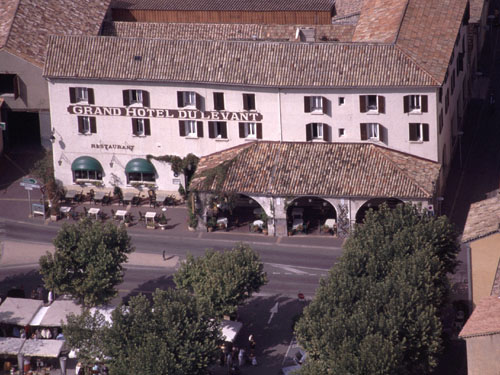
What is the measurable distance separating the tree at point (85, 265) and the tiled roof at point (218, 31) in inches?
1429

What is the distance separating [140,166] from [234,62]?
14265 mm

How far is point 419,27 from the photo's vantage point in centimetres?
14200

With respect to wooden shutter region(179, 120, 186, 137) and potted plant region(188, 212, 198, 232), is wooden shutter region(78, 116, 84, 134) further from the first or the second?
potted plant region(188, 212, 198, 232)

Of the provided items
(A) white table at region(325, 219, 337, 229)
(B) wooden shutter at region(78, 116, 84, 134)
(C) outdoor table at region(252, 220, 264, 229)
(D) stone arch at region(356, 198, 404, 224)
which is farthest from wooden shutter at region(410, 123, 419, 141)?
(B) wooden shutter at region(78, 116, 84, 134)

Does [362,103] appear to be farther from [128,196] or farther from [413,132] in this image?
[128,196]

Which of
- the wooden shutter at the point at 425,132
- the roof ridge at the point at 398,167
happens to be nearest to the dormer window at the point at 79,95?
the roof ridge at the point at 398,167

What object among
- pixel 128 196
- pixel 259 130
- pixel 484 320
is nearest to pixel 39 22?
pixel 128 196

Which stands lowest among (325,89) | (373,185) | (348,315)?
(348,315)

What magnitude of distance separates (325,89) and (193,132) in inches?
559

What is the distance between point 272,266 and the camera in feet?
436

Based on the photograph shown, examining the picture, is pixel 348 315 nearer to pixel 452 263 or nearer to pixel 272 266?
pixel 452 263

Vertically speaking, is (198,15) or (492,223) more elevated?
(198,15)

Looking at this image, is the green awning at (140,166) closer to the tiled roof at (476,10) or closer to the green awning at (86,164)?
the green awning at (86,164)

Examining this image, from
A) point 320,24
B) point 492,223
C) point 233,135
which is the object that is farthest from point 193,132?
point 492,223
